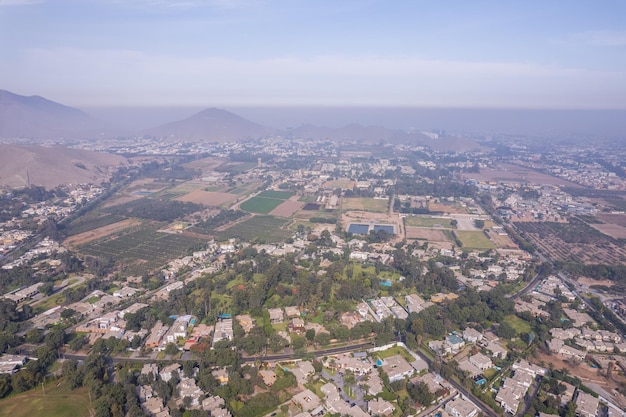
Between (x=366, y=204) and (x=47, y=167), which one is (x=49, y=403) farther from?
(x=47, y=167)

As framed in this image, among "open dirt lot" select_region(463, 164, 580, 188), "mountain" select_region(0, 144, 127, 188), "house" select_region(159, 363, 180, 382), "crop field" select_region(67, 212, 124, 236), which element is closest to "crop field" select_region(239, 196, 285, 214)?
"crop field" select_region(67, 212, 124, 236)

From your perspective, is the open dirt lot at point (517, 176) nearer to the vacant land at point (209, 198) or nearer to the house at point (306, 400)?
the vacant land at point (209, 198)

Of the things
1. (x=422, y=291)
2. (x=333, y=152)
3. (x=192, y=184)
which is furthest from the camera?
(x=333, y=152)

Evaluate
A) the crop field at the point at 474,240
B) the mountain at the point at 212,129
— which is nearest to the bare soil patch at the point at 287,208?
the crop field at the point at 474,240

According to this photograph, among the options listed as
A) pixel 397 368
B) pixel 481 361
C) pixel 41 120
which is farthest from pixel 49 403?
pixel 41 120

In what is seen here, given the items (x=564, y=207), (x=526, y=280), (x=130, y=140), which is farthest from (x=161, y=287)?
(x=130, y=140)

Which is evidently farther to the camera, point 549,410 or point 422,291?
point 422,291

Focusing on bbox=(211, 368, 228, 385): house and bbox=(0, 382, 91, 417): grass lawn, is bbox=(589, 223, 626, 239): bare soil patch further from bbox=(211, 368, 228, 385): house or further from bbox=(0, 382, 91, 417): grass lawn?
bbox=(0, 382, 91, 417): grass lawn

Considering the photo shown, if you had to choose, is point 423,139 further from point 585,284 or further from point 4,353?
point 4,353
